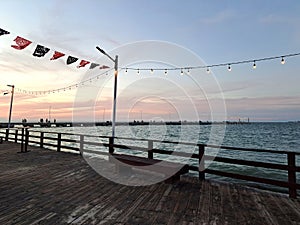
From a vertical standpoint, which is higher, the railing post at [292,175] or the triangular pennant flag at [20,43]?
the triangular pennant flag at [20,43]

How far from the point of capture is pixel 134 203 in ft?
11.0

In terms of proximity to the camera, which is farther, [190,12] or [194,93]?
[194,93]

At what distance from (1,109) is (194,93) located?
43.6m

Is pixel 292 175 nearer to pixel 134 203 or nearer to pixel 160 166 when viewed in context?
pixel 160 166

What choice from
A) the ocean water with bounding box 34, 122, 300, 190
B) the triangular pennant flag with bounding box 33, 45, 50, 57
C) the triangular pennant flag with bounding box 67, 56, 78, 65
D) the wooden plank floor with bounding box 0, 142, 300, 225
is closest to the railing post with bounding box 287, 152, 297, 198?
the wooden plank floor with bounding box 0, 142, 300, 225

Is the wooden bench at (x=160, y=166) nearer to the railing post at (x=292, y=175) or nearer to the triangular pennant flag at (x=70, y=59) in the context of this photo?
the railing post at (x=292, y=175)

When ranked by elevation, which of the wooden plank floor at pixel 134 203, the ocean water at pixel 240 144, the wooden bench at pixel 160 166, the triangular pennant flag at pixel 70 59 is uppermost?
the triangular pennant flag at pixel 70 59

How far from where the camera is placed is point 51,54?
7582mm

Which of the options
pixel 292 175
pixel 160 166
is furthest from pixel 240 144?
Answer: pixel 160 166

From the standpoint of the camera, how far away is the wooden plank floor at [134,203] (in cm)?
274

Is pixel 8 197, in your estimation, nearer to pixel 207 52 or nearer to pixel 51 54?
pixel 51 54

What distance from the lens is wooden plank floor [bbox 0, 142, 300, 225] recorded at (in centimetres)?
274

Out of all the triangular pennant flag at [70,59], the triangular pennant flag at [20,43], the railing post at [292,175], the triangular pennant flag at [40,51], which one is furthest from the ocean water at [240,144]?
the triangular pennant flag at [20,43]

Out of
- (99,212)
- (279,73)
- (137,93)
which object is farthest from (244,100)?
(99,212)
